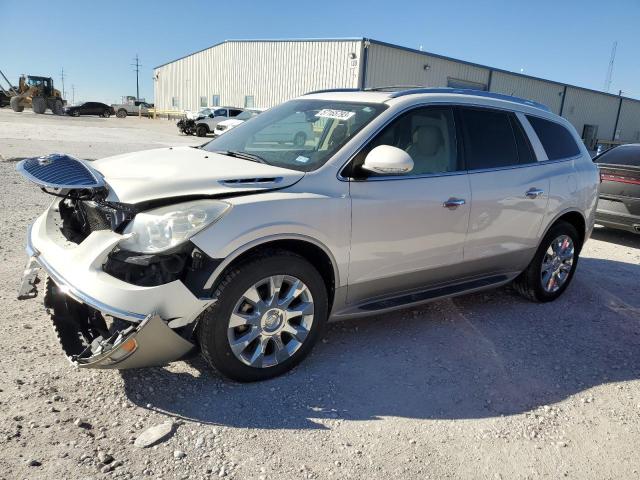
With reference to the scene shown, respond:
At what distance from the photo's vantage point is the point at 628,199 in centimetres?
771

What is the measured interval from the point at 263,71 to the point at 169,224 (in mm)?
33438

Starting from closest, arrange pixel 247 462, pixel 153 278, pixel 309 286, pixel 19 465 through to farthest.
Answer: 1. pixel 19 465
2. pixel 247 462
3. pixel 153 278
4. pixel 309 286

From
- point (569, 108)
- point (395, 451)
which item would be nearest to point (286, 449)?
point (395, 451)

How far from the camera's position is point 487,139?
427 centimetres

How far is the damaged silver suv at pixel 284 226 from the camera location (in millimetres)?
2783

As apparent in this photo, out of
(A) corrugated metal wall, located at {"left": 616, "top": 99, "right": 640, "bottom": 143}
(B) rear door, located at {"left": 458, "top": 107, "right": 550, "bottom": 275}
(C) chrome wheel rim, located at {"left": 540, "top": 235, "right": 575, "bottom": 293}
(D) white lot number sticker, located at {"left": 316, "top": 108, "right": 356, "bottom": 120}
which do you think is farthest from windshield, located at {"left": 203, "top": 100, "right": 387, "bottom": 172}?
(A) corrugated metal wall, located at {"left": 616, "top": 99, "right": 640, "bottom": 143}

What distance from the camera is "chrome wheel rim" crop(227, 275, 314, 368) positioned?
10.0 ft

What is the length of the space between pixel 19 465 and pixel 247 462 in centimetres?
104

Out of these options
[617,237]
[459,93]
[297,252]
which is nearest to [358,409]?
[297,252]

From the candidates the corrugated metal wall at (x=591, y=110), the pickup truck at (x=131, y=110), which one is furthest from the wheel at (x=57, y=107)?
the corrugated metal wall at (x=591, y=110)

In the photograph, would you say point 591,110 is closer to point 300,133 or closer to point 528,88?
point 528,88

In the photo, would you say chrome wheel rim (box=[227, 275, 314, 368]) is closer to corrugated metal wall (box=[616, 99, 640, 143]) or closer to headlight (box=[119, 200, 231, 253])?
headlight (box=[119, 200, 231, 253])

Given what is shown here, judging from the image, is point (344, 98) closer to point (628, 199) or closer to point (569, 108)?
point (628, 199)

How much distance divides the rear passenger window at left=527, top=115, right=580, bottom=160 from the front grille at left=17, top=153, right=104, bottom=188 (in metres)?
3.72
